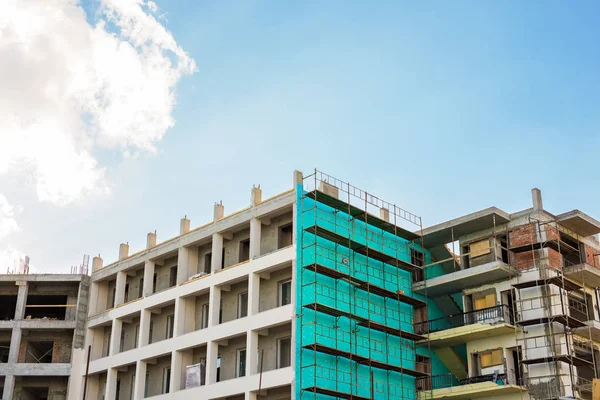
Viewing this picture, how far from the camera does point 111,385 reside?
55.1 meters

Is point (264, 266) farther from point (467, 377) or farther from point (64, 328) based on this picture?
point (64, 328)

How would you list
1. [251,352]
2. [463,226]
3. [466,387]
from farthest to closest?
[463,226], [251,352], [466,387]

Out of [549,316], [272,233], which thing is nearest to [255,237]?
[272,233]

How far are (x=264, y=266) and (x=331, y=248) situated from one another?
405cm

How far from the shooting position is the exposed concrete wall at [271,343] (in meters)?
46.8

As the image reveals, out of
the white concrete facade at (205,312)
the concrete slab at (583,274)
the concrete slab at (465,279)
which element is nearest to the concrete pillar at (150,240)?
the white concrete facade at (205,312)

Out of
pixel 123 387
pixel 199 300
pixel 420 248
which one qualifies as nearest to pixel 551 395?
pixel 420 248

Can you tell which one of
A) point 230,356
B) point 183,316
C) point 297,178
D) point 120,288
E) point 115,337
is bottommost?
point 230,356

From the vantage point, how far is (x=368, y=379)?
1850 inches

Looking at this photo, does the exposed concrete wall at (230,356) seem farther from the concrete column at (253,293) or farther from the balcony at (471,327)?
the balcony at (471,327)

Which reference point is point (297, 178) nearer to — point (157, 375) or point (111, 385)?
point (157, 375)

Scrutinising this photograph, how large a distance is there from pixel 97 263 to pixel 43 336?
6.46 metres

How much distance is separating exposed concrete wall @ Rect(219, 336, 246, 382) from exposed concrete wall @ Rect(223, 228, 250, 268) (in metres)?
5.11

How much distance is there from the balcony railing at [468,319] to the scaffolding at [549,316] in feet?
2.47
